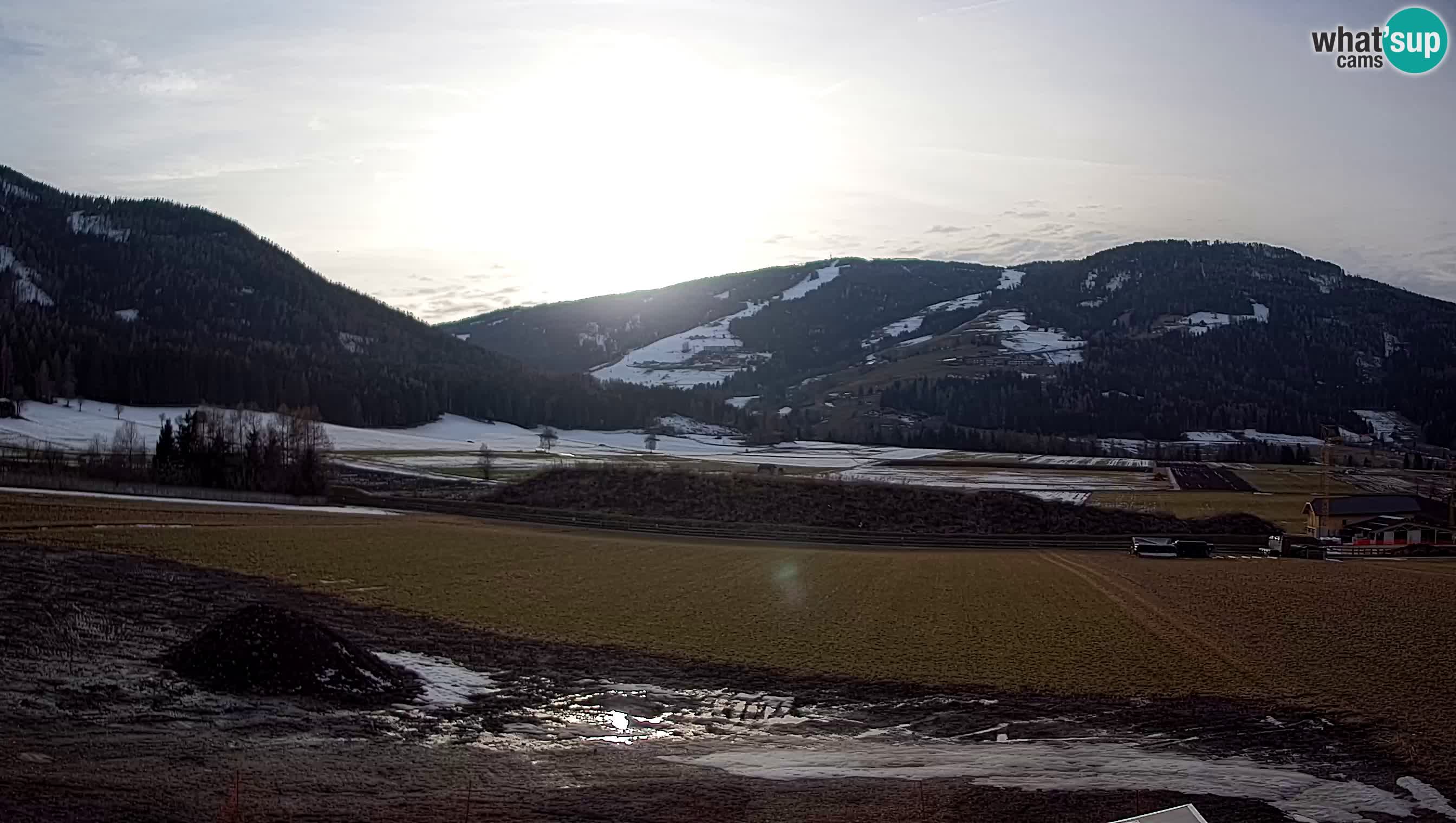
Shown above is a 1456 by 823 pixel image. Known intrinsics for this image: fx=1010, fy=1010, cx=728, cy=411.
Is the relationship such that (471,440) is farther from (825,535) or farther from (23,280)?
(825,535)

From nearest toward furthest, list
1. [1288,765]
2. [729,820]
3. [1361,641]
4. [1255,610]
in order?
[729,820] < [1288,765] < [1361,641] < [1255,610]

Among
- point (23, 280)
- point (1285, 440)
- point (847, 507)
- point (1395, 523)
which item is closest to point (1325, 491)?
point (1395, 523)

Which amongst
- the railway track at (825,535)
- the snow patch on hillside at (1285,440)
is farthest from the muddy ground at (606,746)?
the snow patch on hillside at (1285,440)

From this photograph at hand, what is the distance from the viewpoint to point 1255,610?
1205 inches

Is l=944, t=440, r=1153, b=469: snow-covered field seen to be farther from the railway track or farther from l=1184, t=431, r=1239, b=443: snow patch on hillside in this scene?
the railway track

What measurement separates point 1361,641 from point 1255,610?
207 inches

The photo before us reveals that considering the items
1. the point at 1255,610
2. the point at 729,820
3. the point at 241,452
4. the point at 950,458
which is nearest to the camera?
the point at 729,820

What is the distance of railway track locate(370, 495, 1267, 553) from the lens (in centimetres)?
5500

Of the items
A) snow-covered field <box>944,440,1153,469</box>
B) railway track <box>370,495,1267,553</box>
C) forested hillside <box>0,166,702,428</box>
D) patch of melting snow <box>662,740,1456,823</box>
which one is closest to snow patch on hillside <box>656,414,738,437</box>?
forested hillside <box>0,166,702,428</box>

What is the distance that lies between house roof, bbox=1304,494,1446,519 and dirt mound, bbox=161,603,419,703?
206 ft

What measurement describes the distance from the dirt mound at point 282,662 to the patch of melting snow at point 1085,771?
257 inches

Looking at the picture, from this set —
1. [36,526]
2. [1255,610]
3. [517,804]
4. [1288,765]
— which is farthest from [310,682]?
[1255,610]

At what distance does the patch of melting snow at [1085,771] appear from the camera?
1398cm

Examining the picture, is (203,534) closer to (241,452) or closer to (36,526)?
(36,526)
